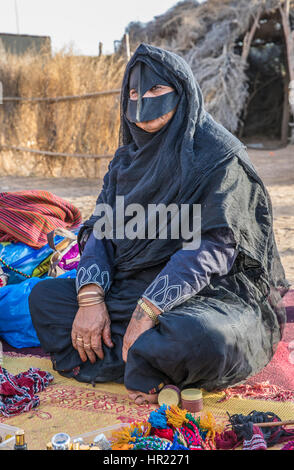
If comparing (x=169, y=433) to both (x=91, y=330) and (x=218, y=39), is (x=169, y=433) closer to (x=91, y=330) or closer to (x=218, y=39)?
(x=91, y=330)

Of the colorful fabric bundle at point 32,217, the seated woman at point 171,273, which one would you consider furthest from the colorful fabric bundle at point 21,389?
the colorful fabric bundle at point 32,217

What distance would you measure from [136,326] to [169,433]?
0.52 metres

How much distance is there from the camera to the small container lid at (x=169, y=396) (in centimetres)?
201

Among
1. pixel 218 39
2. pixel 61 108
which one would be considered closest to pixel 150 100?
pixel 61 108

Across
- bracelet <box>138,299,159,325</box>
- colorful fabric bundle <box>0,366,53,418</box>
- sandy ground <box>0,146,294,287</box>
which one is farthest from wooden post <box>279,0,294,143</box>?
colorful fabric bundle <box>0,366,53,418</box>

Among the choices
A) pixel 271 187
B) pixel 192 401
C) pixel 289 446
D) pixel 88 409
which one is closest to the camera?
pixel 289 446

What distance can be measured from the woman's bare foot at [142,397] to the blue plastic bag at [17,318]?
36.9 inches

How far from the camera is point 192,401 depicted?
77.4 inches

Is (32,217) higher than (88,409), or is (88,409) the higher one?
(32,217)

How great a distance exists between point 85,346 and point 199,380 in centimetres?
54

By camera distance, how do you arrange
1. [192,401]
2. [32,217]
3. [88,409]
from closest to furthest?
[192,401] < [88,409] < [32,217]

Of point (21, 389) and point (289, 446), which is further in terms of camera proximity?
point (21, 389)

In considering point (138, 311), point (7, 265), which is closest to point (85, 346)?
point (138, 311)

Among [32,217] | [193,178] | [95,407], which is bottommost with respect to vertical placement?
[95,407]
